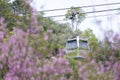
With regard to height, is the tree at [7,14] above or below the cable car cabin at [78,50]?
above

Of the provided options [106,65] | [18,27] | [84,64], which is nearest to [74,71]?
[84,64]

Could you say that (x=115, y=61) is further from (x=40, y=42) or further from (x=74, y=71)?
(x=40, y=42)

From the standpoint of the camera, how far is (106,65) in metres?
4.04

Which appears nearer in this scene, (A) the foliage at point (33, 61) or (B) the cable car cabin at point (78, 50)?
(A) the foliage at point (33, 61)

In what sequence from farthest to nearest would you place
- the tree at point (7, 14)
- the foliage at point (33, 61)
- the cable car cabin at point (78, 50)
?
the tree at point (7, 14) → the cable car cabin at point (78, 50) → the foliage at point (33, 61)

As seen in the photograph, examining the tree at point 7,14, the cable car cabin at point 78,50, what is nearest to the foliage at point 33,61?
the cable car cabin at point 78,50

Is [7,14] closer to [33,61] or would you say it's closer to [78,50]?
[78,50]

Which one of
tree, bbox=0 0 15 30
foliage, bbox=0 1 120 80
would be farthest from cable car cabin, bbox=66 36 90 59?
tree, bbox=0 0 15 30

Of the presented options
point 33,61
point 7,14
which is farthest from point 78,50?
point 7,14

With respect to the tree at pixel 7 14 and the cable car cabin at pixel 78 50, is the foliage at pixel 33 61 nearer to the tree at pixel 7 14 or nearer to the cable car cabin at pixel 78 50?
the cable car cabin at pixel 78 50

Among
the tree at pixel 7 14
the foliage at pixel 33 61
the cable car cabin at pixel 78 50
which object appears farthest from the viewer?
the tree at pixel 7 14

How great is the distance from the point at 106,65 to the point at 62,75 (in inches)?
23.5

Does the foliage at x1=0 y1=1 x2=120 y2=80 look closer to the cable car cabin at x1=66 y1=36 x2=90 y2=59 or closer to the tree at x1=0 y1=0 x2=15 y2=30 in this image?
the cable car cabin at x1=66 y1=36 x2=90 y2=59

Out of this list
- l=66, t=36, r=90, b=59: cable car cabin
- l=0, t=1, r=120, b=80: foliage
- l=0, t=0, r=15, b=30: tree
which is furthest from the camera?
l=0, t=0, r=15, b=30: tree
